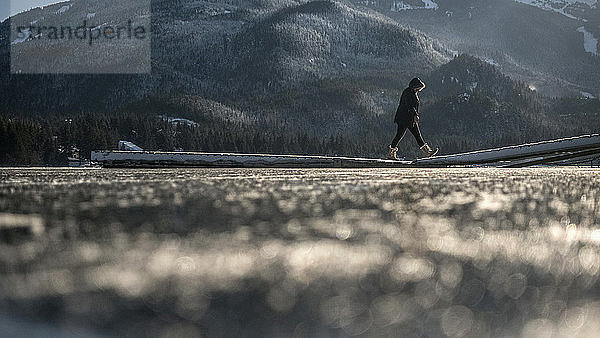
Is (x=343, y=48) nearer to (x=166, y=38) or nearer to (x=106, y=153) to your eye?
(x=166, y=38)

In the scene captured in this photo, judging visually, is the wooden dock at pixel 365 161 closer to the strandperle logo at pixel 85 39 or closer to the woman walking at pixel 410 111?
the woman walking at pixel 410 111

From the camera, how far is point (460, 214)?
0.43 meters

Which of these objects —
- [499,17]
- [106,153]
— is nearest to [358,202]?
[106,153]

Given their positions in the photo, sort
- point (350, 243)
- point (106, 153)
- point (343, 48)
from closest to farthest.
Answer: point (350, 243), point (106, 153), point (343, 48)

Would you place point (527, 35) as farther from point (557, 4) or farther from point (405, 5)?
point (405, 5)

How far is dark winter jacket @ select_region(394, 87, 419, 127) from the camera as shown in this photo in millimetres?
5207

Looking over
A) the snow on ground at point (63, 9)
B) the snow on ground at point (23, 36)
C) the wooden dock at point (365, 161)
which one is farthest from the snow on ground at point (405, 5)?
the wooden dock at point (365, 161)

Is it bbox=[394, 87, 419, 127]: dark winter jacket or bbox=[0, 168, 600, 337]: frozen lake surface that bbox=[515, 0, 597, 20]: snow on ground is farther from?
bbox=[0, 168, 600, 337]: frozen lake surface

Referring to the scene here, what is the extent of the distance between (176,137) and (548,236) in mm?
46875

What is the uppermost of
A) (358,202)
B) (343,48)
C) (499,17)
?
(499,17)

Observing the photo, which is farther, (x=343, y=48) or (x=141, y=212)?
(x=343, y=48)

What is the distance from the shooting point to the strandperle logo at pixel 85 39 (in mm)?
89188

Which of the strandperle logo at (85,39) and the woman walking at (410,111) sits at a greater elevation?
the strandperle logo at (85,39)

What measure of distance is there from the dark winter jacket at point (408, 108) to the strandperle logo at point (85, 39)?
285 ft
